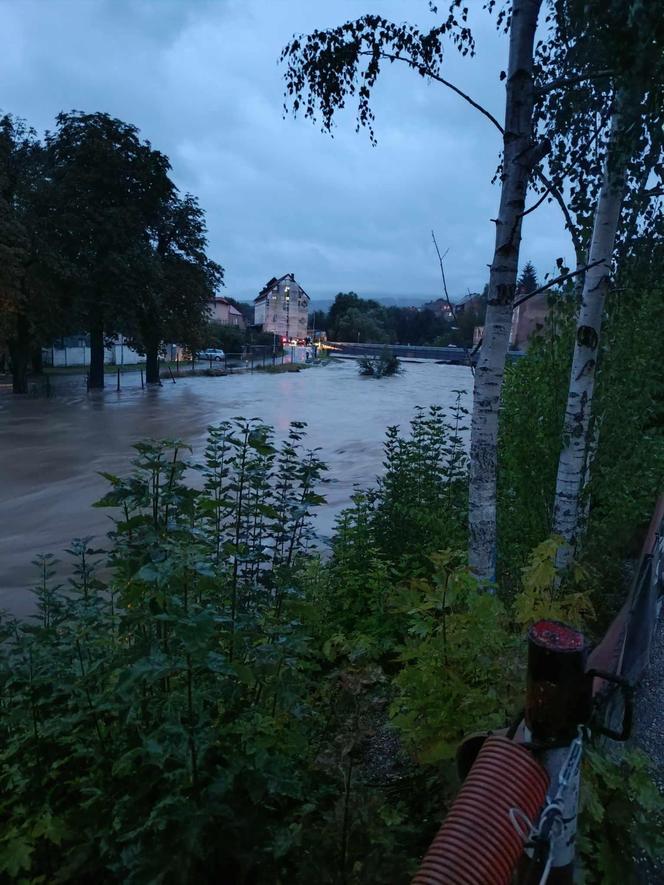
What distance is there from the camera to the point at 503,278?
4566 millimetres

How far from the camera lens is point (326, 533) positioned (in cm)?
980

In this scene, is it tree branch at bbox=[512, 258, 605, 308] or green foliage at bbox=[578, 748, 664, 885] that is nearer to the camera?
green foliage at bbox=[578, 748, 664, 885]

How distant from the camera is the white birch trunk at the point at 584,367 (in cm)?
514

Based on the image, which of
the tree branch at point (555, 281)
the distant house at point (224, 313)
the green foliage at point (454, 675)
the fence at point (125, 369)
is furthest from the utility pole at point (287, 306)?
the green foliage at point (454, 675)

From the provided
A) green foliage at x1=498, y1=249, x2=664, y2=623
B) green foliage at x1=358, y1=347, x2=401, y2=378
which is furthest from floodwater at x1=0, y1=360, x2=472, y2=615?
green foliage at x1=358, y1=347, x2=401, y2=378

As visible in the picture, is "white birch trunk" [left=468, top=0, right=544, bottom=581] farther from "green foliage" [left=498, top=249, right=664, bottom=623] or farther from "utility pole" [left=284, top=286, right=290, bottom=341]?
"utility pole" [left=284, top=286, right=290, bottom=341]

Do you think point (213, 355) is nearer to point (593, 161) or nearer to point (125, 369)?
point (125, 369)

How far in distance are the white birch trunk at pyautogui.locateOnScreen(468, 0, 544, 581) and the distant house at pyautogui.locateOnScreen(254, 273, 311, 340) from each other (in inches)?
4261

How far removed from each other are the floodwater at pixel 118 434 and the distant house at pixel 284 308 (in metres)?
73.9

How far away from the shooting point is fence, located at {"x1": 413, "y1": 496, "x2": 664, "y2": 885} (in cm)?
106

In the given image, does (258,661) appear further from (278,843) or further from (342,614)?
(342,614)

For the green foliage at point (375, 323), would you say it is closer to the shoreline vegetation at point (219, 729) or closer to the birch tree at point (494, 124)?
the birch tree at point (494, 124)

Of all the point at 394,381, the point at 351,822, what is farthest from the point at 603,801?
the point at 394,381

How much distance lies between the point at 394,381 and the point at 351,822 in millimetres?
47544
